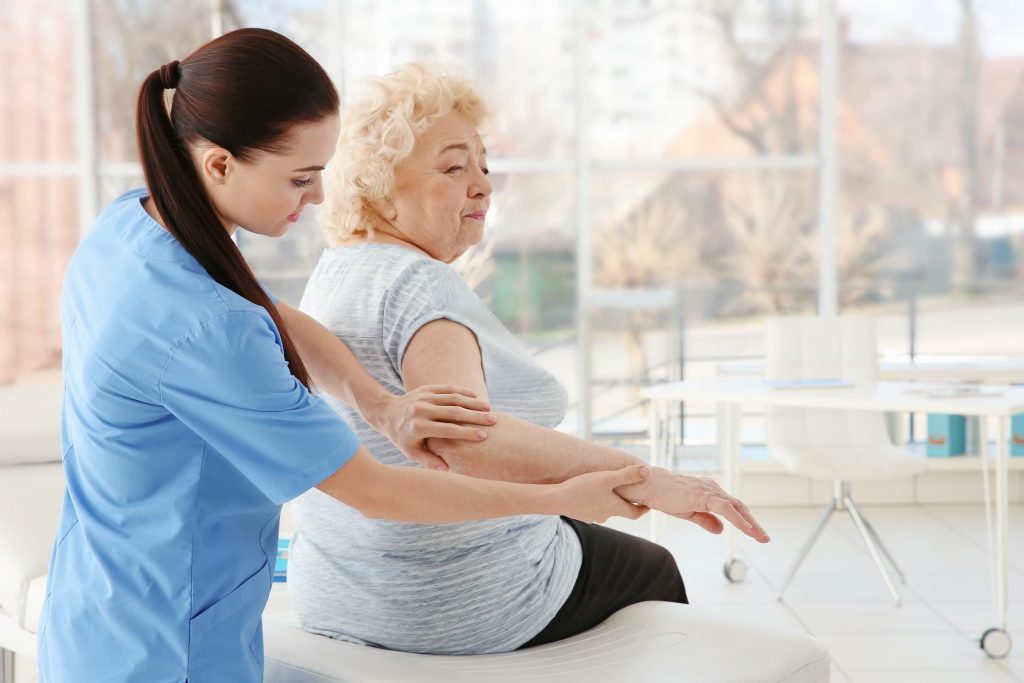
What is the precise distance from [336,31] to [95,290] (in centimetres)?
485

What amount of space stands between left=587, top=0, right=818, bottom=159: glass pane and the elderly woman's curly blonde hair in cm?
421

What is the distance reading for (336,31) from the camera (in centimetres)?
582

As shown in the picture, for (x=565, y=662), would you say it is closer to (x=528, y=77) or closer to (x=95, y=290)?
(x=95, y=290)

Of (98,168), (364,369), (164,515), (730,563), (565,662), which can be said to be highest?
(98,168)

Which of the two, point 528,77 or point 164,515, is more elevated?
point 528,77

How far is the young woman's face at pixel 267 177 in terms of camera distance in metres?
1.28

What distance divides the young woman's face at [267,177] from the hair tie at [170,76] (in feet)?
0.32

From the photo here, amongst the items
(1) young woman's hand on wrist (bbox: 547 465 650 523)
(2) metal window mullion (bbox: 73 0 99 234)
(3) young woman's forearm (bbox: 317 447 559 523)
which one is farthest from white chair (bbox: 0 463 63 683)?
→ (2) metal window mullion (bbox: 73 0 99 234)

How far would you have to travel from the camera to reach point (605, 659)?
5.25 ft

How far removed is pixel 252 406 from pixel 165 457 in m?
0.14

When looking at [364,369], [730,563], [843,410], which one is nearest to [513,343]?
[364,369]

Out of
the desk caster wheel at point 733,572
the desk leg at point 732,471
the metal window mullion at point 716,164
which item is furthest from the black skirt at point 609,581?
the metal window mullion at point 716,164

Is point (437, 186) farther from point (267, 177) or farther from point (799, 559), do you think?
point (799, 559)

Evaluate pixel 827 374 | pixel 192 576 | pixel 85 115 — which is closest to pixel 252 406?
pixel 192 576
